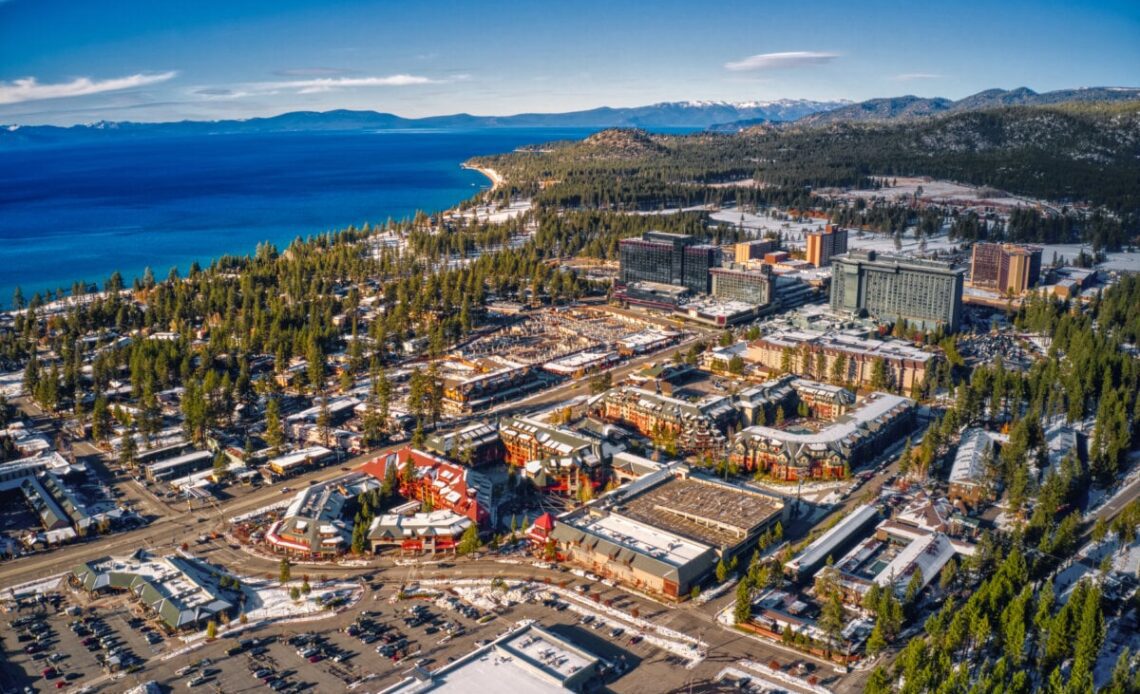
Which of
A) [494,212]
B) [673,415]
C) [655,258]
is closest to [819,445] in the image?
[673,415]

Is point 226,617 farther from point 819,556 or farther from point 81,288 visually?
point 81,288

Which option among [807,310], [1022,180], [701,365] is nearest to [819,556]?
[701,365]

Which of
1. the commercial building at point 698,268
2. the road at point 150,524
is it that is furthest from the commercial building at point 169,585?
the commercial building at point 698,268

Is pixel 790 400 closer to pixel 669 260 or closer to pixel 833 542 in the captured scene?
pixel 833 542

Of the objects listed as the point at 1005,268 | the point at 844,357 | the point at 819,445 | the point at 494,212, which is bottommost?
the point at 819,445

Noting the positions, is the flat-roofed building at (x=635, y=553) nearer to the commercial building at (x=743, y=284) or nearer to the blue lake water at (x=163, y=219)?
the commercial building at (x=743, y=284)

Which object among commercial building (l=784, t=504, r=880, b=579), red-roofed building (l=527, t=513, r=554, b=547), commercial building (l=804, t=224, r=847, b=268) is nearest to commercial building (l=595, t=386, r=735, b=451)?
commercial building (l=784, t=504, r=880, b=579)

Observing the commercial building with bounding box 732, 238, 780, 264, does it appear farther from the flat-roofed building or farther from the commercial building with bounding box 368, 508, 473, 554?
the commercial building with bounding box 368, 508, 473, 554
